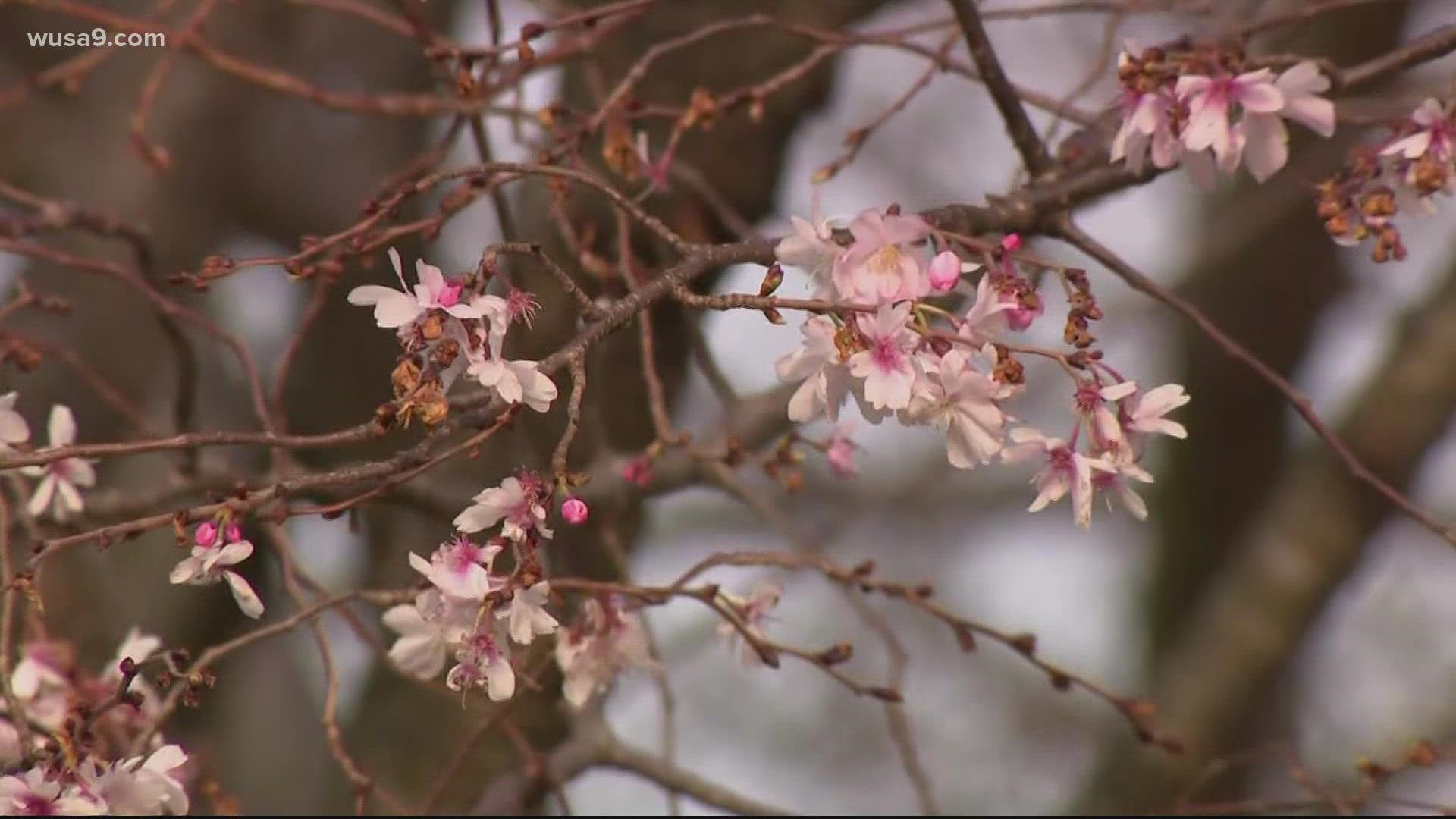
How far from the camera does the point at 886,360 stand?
2.93 feet

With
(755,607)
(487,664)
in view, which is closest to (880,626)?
(755,607)

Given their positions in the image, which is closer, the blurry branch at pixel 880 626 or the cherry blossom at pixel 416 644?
the cherry blossom at pixel 416 644

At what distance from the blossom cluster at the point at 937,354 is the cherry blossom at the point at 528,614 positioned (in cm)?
19

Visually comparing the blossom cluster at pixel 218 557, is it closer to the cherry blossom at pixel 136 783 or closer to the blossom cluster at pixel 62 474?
the cherry blossom at pixel 136 783

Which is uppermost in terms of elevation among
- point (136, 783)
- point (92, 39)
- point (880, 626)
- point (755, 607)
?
point (92, 39)

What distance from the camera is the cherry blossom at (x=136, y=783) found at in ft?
3.23

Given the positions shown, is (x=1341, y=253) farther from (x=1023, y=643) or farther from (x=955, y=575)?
Result: (x=1023, y=643)

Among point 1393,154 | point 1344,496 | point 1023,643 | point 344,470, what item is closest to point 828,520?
point 1344,496

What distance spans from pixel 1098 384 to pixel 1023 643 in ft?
1.43

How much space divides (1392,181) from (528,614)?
70 cm

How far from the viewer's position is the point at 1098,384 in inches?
39.0

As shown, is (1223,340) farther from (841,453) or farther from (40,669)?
(40,669)

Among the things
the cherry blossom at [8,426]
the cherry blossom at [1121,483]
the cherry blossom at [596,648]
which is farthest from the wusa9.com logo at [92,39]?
the cherry blossom at [1121,483]

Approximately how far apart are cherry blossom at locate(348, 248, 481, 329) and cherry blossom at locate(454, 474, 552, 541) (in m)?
0.10
